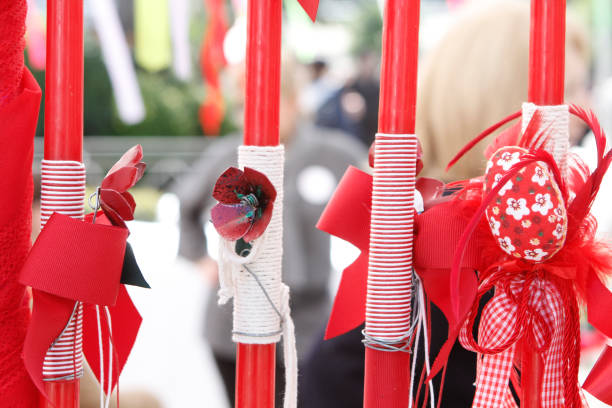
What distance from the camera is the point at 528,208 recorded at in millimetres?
364

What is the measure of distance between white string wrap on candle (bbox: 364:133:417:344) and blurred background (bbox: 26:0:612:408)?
135 millimetres

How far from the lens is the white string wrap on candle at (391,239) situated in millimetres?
395

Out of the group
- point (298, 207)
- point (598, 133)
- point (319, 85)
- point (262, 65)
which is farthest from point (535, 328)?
point (319, 85)

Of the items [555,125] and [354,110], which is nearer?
[555,125]

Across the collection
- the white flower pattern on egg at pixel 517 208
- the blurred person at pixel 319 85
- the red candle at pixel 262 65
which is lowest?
the white flower pattern on egg at pixel 517 208

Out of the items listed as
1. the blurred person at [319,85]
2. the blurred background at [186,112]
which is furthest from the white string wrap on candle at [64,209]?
the blurred person at [319,85]

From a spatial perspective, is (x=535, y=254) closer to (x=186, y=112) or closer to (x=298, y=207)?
(x=298, y=207)

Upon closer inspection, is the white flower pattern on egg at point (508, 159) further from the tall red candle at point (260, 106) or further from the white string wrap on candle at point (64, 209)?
the white string wrap on candle at point (64, 209)

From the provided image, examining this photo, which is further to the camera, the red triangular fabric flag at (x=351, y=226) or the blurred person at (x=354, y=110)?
the blurred person at (x=354, y=110)

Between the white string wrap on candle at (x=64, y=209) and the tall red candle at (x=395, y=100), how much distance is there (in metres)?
0.18

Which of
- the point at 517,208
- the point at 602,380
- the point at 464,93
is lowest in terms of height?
the point at 602,380

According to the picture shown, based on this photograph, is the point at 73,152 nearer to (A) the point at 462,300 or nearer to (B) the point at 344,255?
(A) the point at 462,300

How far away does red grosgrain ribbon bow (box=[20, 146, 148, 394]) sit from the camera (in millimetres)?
383

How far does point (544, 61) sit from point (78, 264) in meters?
0.29
